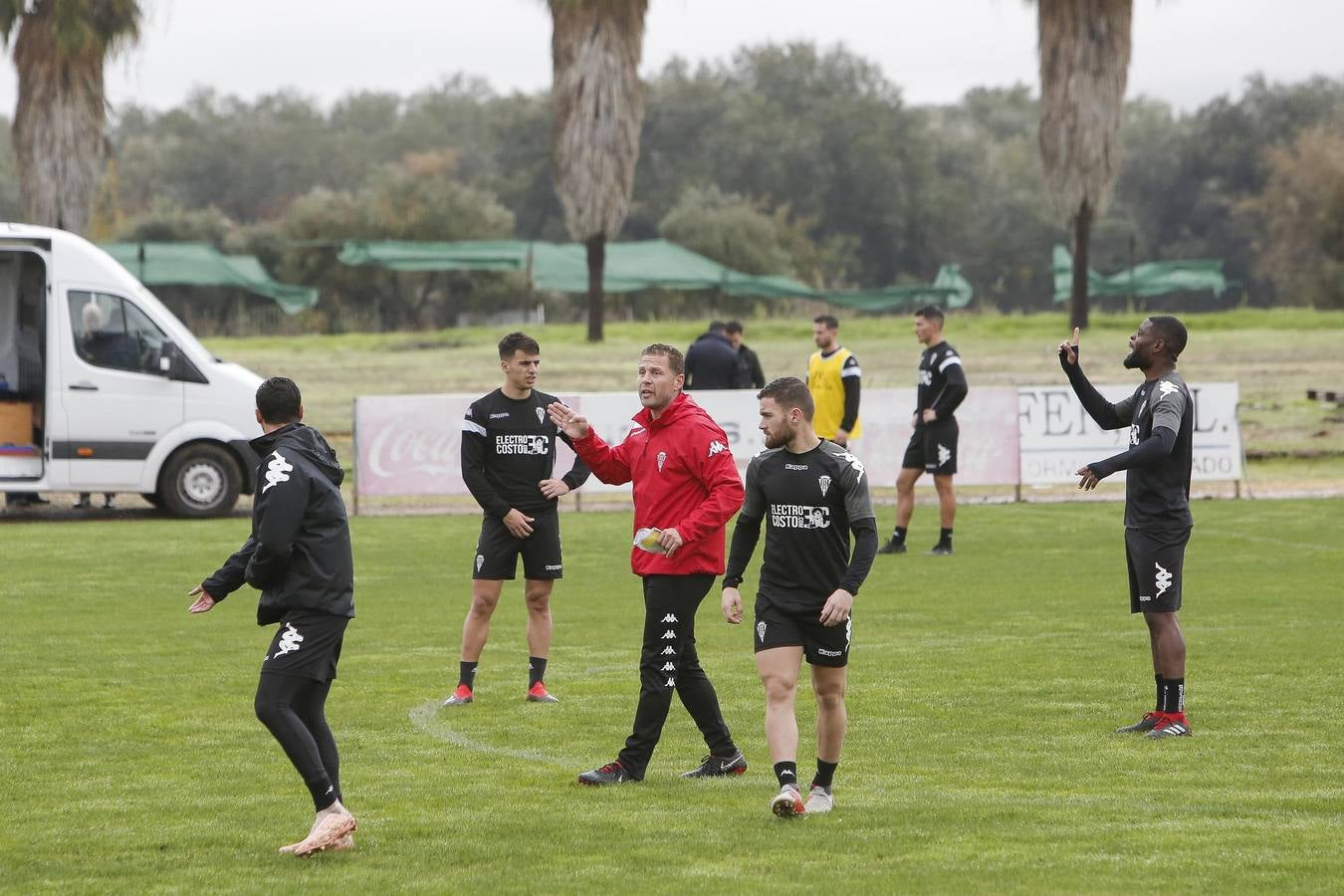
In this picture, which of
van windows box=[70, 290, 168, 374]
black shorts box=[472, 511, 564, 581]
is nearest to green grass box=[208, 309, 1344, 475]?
van windows box=[70, 290, 168, 374]

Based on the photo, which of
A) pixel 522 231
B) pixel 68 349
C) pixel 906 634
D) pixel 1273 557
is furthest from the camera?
pixel 522 231

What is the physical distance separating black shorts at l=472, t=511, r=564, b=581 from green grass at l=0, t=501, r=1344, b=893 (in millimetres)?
731

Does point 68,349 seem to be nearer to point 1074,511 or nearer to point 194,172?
point 1074,511

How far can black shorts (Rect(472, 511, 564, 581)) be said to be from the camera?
9.86m

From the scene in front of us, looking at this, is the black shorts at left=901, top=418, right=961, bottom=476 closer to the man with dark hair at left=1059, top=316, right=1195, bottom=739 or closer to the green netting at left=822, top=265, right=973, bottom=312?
the man with dark hair at left=1059, top=316, right=1195, bottom=739

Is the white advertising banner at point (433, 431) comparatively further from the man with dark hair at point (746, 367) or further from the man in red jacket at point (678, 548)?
the man in red jacket at point (678, 548)

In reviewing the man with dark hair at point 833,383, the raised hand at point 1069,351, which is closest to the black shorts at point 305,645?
the raised hand at point 1069,351

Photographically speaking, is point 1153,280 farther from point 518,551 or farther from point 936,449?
point 518,551

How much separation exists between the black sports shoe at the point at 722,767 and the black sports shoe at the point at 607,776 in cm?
34

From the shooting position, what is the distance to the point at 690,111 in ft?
242

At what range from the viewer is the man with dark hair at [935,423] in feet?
53.2

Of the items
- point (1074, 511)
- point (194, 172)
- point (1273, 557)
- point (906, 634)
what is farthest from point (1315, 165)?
point (194, 172)

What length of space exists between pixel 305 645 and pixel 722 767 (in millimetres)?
2164

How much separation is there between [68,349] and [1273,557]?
519 inches
